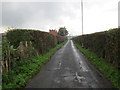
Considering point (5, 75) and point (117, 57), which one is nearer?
point (5, 75)

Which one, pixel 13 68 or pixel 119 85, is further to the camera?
pixel 13 68

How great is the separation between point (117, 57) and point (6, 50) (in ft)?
20.8

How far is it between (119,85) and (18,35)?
31.7ft

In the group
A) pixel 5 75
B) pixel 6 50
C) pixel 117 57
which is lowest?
pixel 5 75

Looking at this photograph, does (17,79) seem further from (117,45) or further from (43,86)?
(117,45)

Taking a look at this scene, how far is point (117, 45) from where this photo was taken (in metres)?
8.36

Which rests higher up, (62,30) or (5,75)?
(62,30)

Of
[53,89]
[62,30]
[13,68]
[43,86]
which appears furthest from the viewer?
[62,30]

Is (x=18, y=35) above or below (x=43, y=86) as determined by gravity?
above

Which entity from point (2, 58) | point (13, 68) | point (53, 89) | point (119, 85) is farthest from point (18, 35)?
point (119, 85)

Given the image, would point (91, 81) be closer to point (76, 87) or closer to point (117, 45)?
point (76, 87)

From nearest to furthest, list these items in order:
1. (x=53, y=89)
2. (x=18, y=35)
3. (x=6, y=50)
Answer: (x=53, y=89)
(x=6, y=50)
(x=18, y=35)

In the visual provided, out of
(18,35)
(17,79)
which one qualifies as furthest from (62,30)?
(17,79)

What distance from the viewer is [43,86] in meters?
6.09
